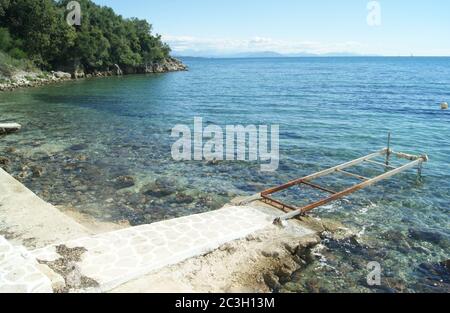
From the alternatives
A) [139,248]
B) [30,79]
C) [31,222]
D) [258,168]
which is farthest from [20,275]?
[30,79]

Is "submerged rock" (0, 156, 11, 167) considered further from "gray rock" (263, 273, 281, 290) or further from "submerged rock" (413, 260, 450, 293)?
"submerged rock" (413, 260, 450, 293)

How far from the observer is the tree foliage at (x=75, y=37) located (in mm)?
73250

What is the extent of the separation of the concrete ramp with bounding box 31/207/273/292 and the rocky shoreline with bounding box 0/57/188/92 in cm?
5526

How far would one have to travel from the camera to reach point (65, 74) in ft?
270

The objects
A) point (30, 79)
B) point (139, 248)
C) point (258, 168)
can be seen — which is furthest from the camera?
point (30, 79)

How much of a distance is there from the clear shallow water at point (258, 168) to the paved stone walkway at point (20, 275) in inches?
252

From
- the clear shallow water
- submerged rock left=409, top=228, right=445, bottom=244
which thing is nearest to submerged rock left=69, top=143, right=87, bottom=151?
the clear shallow water

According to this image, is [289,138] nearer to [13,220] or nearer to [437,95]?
[13,220]

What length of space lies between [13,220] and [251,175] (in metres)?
12.0

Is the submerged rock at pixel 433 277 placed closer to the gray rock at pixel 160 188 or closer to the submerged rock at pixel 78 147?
the gray rock at pixel 160 188

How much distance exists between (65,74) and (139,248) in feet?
264

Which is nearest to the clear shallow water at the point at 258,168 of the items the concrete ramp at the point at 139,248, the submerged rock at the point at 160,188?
the submerged rock at the point at 160,188

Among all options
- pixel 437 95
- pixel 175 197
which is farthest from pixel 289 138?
pixel 437 95

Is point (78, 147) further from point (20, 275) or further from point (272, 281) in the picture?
point (272, 281)
